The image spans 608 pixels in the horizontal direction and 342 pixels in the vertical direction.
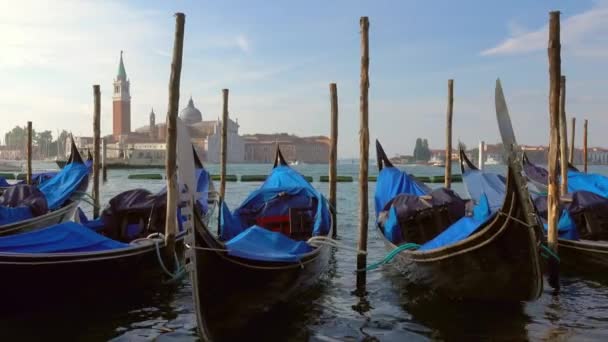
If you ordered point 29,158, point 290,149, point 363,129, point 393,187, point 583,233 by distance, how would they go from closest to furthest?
point 363,129
point 583,233
point 393,187
point 29,158
point 290,149

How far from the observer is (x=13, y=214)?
6.29 meters

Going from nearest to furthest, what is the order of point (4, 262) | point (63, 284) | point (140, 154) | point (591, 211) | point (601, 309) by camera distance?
point (4, 262) → point (63, 284) → point (601, 309) → point (591, 211) → point (140, 154)

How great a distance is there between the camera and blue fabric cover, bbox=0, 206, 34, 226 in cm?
613

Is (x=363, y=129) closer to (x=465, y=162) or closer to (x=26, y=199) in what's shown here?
(x=465, y=162)

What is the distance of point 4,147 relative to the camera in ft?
299

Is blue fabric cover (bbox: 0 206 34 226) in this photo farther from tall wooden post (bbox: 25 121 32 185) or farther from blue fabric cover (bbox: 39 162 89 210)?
tall wooden post (bbox: 25 121 32 185)

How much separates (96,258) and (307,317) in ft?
5.29

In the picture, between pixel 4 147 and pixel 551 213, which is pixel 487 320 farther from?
pixel 4 147

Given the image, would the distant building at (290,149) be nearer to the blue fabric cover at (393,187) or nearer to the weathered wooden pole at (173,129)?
the blue fabric cover at (393,187)

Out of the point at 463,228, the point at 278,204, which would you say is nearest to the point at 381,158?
the point at 278,204

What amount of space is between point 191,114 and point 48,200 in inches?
3199

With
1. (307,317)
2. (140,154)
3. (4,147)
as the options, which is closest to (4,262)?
(307,317)

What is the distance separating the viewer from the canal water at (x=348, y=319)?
3828mm

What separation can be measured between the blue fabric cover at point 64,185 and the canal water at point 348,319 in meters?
3.64
